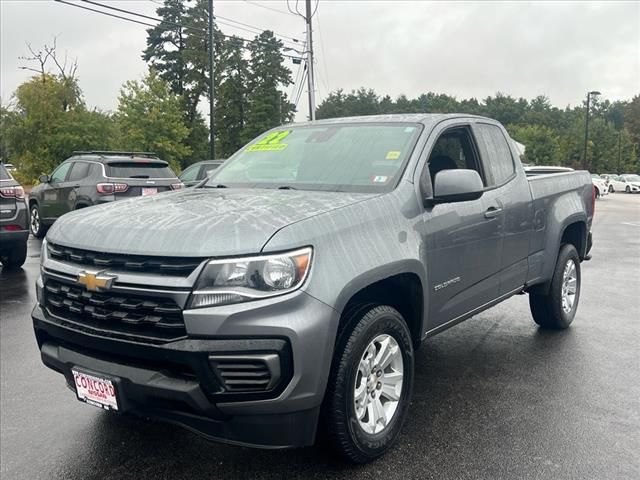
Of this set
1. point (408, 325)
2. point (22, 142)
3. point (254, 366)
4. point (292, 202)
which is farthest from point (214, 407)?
point (22, 142)

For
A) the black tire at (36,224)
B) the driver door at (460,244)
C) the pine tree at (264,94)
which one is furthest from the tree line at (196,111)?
the driver door at (460,244)

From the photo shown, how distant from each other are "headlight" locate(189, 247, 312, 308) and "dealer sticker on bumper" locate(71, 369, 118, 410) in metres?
0.62

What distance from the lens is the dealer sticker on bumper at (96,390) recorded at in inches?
103

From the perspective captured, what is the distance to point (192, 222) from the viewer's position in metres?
2.67

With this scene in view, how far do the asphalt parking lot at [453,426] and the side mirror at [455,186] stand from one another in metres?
1.39

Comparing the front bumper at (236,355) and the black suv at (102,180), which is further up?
the black suv at (102,180)

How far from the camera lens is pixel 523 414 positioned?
3.66 m

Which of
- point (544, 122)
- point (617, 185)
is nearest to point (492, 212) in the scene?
point (617, 185)

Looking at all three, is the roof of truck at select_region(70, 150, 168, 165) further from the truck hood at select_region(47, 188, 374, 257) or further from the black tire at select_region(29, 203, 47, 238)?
the truck hood at select_region(47, 188, 374, 257)

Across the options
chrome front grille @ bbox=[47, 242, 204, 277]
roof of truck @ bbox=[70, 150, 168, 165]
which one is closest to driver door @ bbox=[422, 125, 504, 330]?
chrome front grille @ bbox=[47, 242, 204, 277]

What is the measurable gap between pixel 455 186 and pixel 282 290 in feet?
4.65

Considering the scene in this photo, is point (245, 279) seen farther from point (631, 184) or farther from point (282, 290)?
point (631, 184)

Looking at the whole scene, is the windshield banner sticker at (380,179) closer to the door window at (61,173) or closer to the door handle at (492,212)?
the door handle at (492,212)

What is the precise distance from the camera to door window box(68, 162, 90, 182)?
11024mm
